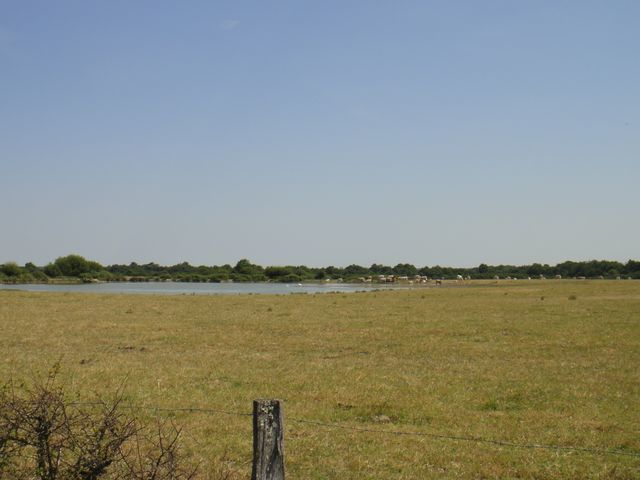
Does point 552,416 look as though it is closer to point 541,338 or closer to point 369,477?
point 369,477

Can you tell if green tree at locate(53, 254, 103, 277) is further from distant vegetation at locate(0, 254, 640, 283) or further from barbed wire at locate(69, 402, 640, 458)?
barbed wire at locate(69, 402, 640, 458)

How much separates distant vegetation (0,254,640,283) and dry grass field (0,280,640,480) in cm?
11004

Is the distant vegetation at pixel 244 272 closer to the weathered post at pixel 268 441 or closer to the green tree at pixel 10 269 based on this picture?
the green tree at pixel 10 269

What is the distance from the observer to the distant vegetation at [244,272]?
141000 mm

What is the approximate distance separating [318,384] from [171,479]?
31.3 ft

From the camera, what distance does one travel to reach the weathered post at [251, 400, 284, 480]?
679 cm

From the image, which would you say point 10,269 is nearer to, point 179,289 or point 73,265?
point 73,265

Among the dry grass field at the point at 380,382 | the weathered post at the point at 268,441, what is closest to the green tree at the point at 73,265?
the dry grass field at the point at 380,382

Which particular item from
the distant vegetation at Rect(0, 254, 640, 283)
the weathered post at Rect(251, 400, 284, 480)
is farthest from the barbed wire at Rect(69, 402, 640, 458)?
the distant vegetation at Rect(0, 254, 640, 283)

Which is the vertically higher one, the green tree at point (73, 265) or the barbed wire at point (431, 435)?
the green tree at point (73, 265)

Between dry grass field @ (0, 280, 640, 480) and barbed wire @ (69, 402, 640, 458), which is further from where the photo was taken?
barbed wire @ (69, 402, 640, 458)

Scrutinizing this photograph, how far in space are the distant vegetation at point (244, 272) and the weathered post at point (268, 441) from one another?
129 meters

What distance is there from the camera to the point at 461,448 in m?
11.1

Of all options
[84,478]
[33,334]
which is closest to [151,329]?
[33,334]
